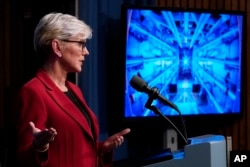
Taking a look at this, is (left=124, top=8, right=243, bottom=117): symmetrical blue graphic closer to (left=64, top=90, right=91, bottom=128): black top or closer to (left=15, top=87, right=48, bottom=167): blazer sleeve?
(left=64, top=90, right=91, bottom=128): black top

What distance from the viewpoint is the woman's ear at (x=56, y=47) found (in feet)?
7.48

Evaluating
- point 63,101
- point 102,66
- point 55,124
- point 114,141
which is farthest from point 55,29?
point 102,66

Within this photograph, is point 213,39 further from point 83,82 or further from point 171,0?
point 83,82

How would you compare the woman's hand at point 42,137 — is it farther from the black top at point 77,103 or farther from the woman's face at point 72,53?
the woman's face at point 72,53

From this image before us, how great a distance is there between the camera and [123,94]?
3615mm

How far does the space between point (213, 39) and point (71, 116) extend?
1.84 m

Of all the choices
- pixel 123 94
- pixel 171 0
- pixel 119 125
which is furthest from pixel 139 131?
pixel 171 0

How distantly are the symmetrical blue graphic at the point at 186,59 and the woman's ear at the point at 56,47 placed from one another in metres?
1.36

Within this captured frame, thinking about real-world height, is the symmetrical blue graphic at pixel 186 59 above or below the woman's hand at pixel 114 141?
above

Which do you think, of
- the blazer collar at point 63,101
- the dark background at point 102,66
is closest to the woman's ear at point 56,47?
the blazer collar at point 63,101

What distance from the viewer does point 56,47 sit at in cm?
229

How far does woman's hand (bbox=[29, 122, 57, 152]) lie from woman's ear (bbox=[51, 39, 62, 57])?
0.50m

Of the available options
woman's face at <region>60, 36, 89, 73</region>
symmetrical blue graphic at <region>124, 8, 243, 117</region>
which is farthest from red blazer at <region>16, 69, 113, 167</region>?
symmetrical blue graphic at <region>124, 8, 243, 117</region>

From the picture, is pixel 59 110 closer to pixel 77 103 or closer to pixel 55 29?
pixel 77 103
